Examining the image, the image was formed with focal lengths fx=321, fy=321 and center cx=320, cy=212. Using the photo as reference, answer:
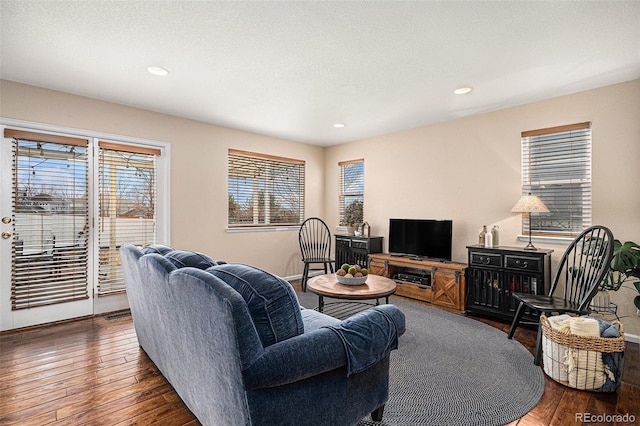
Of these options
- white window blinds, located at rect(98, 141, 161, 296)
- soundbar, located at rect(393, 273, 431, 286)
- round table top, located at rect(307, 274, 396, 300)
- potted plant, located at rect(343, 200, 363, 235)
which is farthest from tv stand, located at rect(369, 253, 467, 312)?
white window blinds, located at rect(98, 141, 161, 296)

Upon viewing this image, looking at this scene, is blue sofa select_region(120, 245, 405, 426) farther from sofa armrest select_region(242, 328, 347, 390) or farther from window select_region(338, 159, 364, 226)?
window select_region(338, 159, 364, 226)

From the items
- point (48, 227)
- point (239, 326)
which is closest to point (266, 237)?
point (48, 227)

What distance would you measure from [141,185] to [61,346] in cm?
196

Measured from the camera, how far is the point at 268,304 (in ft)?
4.67

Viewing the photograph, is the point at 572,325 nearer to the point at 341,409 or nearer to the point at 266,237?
the point at 341,409

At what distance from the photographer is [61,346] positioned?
116 inches

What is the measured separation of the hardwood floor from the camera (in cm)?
193

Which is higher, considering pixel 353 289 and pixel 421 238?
pixel 421 238

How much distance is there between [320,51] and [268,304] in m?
2.07

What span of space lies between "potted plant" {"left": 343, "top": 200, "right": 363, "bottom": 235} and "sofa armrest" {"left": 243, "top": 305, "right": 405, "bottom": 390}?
3.96 metres

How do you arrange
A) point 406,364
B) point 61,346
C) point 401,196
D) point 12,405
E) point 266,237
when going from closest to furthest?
1. point 12,405
2. point 406,364
3. point 61,346
4. point 401,196
5. point 266,237

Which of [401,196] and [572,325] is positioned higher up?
[401,196]

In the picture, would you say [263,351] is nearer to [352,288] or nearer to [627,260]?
[352,288]

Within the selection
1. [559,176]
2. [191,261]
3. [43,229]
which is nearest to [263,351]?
[191,261]
